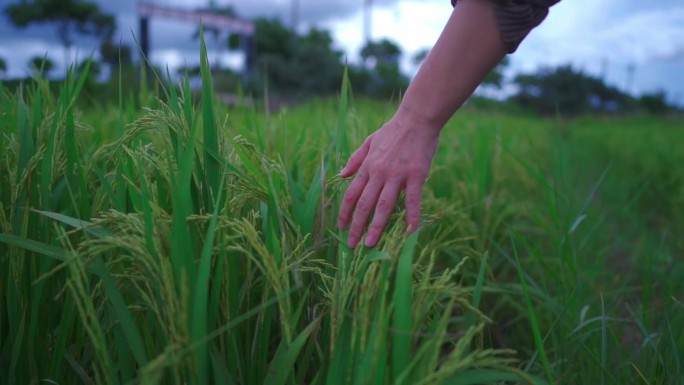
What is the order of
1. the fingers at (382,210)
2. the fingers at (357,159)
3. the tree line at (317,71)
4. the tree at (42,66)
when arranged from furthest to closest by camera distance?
1. the tree line at (317,71)
2. the tree at (42,66)
3. the fingers at (357,159)
4. the fingers at (382,210)

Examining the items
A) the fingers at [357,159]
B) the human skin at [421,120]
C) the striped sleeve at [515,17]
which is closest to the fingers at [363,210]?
the human skin at [421,120]

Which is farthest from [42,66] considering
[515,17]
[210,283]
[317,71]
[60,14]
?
[60,14]

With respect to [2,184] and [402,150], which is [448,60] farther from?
[2,184]

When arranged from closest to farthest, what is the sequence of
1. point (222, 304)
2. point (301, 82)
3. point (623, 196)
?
point (222, 304), point (623, 196), point (301, 82)

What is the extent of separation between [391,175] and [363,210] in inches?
3.4

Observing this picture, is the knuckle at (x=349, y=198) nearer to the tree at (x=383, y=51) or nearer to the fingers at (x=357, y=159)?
the fingers at (x=357, y=159)

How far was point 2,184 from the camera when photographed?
4.01ft

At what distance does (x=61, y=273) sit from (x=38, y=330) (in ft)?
0.41

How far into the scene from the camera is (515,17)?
38.3 inches

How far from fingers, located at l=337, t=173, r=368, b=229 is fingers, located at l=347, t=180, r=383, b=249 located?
0.02 metres

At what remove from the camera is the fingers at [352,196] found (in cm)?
105

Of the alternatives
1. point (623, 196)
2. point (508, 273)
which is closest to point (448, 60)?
point (508, 273)

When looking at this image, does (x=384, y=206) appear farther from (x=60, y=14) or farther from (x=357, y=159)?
(x=60, y=14)

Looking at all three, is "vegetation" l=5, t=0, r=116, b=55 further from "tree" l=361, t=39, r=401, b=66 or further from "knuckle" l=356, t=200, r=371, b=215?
"knuckle" l=356, t=200, r=371, b=215
